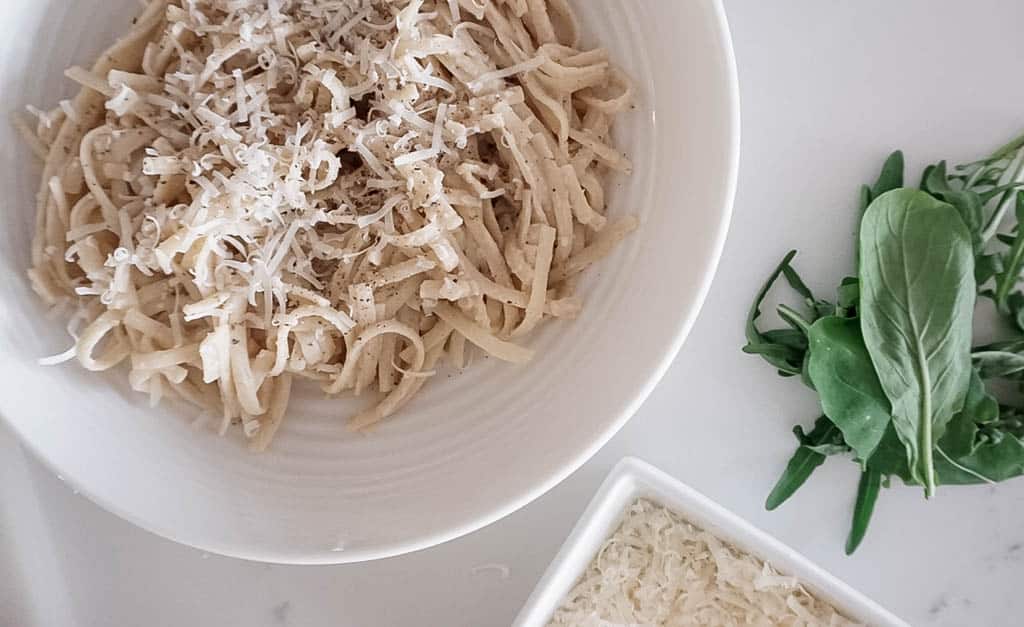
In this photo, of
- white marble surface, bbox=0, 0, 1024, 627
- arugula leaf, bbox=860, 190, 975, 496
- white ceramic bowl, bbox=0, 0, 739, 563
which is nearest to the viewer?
white ceramic bowl, bbox=0, 0, 739, 563

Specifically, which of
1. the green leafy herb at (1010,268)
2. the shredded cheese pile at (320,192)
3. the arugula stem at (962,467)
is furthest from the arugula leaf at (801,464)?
the shredded cheese pile at (320,192)

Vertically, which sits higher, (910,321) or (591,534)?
(910,321)

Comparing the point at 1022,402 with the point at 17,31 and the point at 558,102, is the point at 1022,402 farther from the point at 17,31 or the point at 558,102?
the point at 17,31

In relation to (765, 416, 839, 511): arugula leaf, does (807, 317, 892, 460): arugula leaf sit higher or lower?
higher

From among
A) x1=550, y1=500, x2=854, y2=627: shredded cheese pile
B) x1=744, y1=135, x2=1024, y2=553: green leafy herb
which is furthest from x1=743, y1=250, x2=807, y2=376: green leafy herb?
x1=550, y1=500, x2=854, y2=627: shredded cheese pile

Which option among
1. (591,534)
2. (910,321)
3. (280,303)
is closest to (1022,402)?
(910,321)

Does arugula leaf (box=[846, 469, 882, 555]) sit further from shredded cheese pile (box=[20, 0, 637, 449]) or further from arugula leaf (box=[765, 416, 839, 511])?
shredded cheese pile (box=[20, 0, 637, 449])

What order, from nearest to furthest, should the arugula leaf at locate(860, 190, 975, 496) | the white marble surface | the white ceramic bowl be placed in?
1. the white ceramic bowl
2. the arugula leaf at locate(860, 190, 975, 496)
3. the white marble surface

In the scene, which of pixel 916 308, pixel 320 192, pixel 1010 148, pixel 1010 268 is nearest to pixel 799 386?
pixel 916 308
